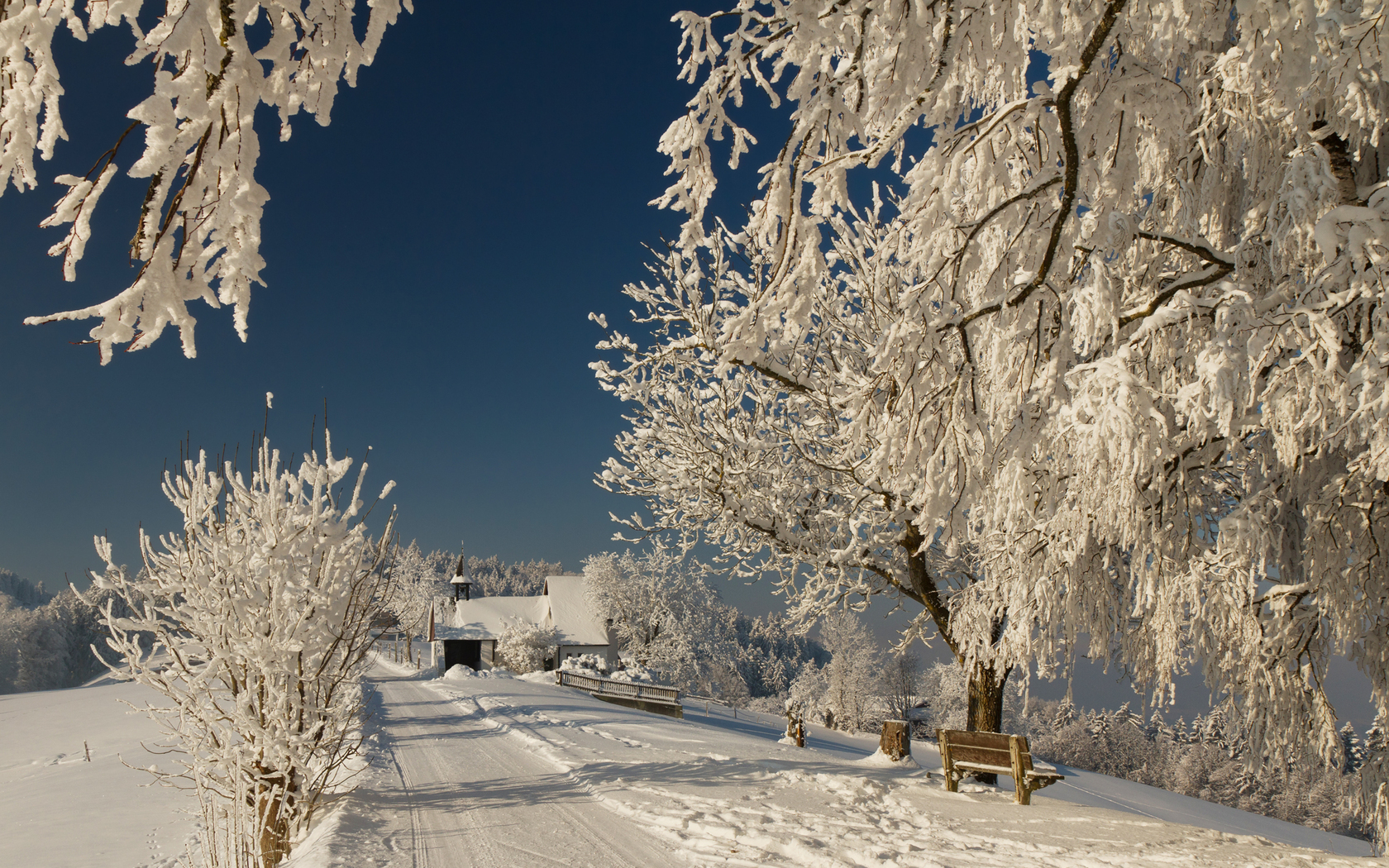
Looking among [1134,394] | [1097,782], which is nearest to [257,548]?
[1134,394]

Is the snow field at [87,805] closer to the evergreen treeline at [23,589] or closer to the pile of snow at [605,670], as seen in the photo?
the pile of snow at [605,670]

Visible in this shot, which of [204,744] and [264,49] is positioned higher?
[264,49]

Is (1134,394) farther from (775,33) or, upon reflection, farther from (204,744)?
(204,744)

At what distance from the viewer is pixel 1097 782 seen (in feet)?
75.9

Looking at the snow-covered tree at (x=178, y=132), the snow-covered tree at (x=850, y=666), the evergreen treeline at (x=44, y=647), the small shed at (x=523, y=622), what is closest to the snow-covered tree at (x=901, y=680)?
the snow-covered tree at (x=850, y=666)

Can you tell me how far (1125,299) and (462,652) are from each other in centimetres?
4520

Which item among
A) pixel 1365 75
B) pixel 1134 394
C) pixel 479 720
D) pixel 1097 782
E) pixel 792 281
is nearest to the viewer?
pixel 792 281

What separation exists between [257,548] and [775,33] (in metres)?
6.19

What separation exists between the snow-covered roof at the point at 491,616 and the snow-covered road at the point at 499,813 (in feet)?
115

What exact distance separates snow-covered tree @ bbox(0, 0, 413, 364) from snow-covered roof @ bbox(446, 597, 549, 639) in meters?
44.9

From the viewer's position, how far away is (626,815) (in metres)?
6.00

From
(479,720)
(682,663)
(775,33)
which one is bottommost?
(682,663)

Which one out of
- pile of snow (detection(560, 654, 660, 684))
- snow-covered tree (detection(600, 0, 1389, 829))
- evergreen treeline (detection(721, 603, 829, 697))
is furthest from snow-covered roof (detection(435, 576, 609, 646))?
snow-covered tree (detection(600, 0, 1389, 829))

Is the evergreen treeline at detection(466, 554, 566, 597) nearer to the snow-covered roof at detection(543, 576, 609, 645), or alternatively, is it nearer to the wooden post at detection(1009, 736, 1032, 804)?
the snow-covered roof at detection(543, 576, 609, 645)
